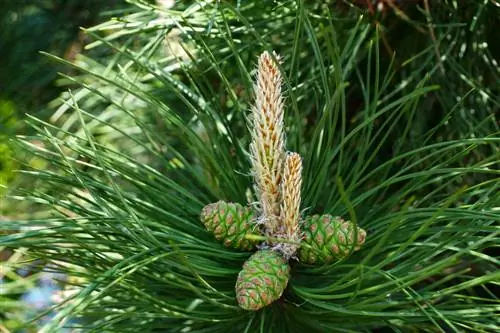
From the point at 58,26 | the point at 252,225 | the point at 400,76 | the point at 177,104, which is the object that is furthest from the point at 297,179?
the point at 58,26

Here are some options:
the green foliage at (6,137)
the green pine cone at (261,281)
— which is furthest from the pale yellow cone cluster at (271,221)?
the green foliage at (6,137)

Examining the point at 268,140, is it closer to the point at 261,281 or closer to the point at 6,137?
the point at 261,281

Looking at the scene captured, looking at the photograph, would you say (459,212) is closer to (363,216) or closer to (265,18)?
(363,216)

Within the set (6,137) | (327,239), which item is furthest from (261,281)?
(6,137)

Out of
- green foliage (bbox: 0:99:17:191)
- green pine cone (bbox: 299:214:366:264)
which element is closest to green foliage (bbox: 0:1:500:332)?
green pine cone (bbox: 299:214:366:264)

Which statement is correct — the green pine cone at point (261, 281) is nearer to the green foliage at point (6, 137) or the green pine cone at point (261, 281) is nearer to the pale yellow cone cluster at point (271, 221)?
the pale yellow cone cluster at point (271, 221)

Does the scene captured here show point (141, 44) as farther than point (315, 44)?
Yes
